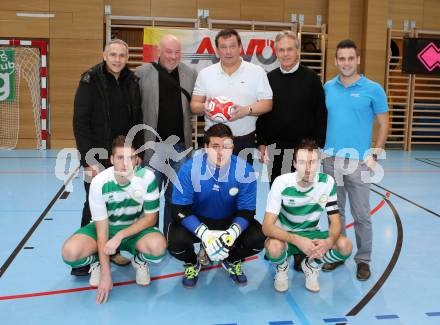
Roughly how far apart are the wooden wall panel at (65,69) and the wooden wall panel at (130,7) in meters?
0.87

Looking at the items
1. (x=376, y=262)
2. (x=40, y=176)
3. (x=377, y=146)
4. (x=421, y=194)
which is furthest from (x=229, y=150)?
(x=40, y=176)

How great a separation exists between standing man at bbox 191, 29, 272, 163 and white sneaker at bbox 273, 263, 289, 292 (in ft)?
3.17

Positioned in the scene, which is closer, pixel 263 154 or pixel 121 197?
pixel 121 197

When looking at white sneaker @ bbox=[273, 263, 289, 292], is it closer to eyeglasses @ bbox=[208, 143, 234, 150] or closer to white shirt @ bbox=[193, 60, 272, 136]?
eyeglasses @ bbox=[208, 143, 234, 150]

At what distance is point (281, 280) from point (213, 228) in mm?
624

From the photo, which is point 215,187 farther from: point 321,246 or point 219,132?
point 321,246

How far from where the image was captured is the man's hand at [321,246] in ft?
10.6

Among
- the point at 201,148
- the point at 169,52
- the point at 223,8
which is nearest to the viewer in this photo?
the point at 169,52

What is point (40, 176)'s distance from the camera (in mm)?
7402

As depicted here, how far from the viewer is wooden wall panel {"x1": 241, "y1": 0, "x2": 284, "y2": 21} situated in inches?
429

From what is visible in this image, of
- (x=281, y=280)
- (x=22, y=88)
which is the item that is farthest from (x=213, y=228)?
(x=22, y=88)

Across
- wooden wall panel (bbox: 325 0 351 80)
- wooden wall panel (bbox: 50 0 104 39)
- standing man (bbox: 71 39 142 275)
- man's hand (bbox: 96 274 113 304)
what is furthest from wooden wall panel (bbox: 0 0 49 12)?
man's hand (bbox: 96 274 113 304)

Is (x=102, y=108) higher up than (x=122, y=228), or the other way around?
(x=102, y=108)

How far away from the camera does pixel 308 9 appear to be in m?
11.1
